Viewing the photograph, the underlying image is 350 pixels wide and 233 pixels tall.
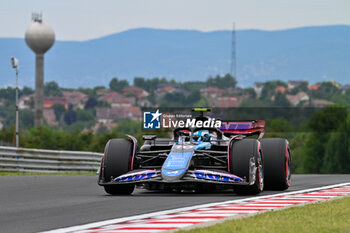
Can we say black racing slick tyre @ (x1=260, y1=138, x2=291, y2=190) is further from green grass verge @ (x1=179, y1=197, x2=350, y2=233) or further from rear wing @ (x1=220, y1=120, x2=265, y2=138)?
green grass verge @ (x1=179, y1=197, x2=350, y2=233)

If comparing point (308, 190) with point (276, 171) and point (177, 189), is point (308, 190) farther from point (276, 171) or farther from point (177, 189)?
point (177, 189)

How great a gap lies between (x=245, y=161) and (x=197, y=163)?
112 cm

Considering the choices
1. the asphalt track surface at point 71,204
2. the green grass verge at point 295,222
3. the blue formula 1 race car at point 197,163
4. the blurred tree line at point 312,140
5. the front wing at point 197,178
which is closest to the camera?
the green grass verge at point 295,222

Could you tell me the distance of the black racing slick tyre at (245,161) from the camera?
51.2 ft

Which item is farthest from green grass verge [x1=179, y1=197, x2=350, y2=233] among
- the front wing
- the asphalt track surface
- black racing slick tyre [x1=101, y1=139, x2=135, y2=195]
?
black racing slick tyre [x1=101, y1=139, x2=135, y2=195]

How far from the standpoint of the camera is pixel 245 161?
15.7 m

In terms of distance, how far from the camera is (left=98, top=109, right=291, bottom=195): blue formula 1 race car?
50.9 ft

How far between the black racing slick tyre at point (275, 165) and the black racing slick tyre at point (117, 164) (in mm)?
2691

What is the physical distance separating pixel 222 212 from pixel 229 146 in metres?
3.90

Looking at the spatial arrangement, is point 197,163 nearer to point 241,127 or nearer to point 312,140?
point 241,127

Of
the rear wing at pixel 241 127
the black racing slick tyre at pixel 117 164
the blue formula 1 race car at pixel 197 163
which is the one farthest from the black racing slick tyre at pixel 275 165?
the black racing slick tyre at pixel 117 164

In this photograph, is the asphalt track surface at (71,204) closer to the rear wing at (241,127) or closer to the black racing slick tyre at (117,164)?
the black racing slick tyre at (117,164)

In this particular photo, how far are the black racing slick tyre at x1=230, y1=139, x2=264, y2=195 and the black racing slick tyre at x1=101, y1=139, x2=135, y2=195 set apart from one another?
6.48 ft

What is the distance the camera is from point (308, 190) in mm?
16984
